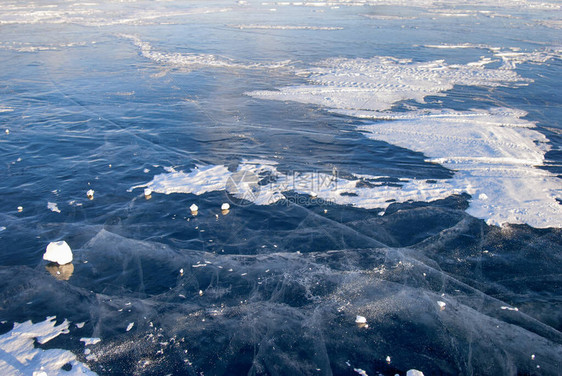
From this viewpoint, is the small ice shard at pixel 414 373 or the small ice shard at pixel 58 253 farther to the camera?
the small ice shard at pixel 58 253

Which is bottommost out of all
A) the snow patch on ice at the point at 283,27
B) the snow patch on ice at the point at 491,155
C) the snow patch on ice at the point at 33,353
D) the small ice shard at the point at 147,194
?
the snow patch on ice at the point at 33,353

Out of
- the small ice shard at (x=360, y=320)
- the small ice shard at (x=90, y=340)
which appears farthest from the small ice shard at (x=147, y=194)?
the small ice shard at (x=360, y=320)

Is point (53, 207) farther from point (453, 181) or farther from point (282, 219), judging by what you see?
point (453, 181)

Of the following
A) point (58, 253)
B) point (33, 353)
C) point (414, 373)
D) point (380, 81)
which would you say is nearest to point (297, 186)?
point (58, 253)

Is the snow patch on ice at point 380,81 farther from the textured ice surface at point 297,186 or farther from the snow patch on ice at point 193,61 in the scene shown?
the textured ice surface at point 297,186

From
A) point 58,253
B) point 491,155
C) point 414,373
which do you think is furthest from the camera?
point 491,155

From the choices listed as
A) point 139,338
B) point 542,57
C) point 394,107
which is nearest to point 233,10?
point 542,57

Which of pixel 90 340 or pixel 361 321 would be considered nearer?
pixel 90 340
